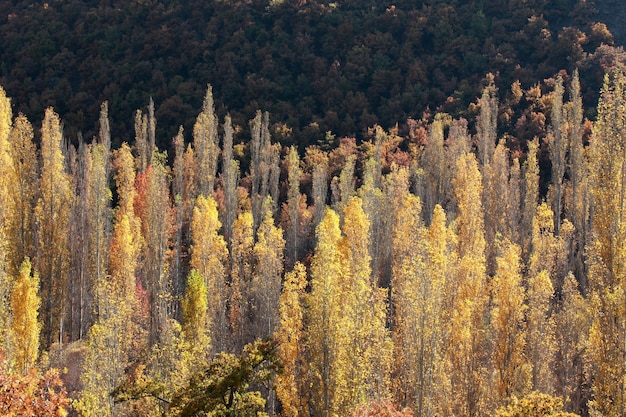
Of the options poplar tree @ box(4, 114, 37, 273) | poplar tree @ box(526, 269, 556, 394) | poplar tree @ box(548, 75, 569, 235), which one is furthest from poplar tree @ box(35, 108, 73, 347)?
poplar tree @ box(548, 75, 569, 235)

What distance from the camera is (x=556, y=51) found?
2168 inches

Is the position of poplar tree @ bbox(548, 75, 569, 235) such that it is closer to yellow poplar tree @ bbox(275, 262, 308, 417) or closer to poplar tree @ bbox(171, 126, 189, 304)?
yellow poplar tree @ bbox(275, 262, 308, 417)

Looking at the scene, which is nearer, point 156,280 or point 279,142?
point 156,280

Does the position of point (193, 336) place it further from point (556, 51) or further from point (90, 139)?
point (556, 51)

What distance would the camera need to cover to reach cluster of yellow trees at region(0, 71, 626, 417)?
1655 cm

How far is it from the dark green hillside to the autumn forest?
0.52m

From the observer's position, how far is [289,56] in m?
61.2

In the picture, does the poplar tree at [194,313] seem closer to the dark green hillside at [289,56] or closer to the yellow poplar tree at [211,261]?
the yellow poplar tree at [211,261]

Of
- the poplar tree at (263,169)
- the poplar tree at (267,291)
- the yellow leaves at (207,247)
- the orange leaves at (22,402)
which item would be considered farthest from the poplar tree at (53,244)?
the orange leaves at (22,402)

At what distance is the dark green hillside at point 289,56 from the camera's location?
179 ft

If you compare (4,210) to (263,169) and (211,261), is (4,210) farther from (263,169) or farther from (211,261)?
(263,169)

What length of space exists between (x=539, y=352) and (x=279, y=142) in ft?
115

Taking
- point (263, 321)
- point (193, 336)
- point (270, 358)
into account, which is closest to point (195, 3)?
point (263, 321)

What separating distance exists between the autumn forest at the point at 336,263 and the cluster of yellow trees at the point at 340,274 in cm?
11
